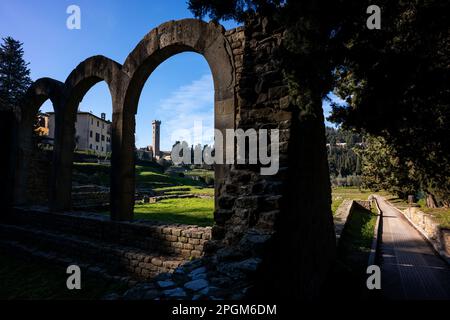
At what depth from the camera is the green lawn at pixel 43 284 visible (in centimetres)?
569

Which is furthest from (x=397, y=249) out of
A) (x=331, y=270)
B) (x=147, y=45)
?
(x=147, y=45)

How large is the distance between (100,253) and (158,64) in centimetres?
522

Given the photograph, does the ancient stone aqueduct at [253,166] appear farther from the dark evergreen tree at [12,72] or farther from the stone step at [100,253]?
the dark evergreen tree at [12,72]

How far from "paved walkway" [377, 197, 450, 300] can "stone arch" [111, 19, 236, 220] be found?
5571 millimetres

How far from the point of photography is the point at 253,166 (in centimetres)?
378

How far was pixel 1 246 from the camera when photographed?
922cm

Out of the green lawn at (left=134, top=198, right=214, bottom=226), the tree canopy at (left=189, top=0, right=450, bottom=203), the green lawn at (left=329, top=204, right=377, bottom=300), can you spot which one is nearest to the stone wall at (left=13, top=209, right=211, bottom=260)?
the green lawn at (left=134, top=198, right=214, bottom=226)

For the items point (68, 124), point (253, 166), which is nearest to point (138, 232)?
point (253, 166)

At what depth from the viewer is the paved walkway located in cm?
700

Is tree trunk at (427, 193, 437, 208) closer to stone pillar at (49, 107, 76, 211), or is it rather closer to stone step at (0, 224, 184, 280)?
stone step at (0, 224, 184, 280)

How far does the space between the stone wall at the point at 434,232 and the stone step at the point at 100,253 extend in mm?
10182

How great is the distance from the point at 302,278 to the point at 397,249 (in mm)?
9862
